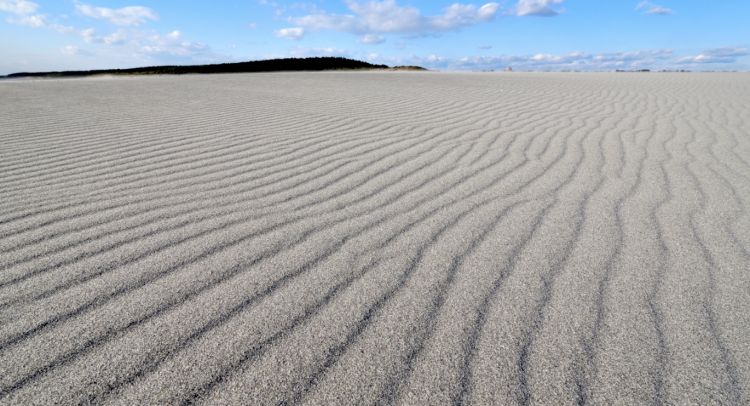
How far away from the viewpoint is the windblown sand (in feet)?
4.05

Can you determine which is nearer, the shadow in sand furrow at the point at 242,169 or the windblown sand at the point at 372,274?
the windblown sand at the point at 372,274

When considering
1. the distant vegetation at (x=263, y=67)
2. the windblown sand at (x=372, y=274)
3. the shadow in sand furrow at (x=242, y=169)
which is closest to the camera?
the windblown sand at (x=372, y=274)

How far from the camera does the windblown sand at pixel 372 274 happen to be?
123 centimetres

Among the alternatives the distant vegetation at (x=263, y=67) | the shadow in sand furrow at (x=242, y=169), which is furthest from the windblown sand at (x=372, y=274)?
the distant vegetation at (x=263, y=67)

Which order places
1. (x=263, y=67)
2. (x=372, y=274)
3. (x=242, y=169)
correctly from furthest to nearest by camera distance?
(x=263, y=67) < (x=242, y=169) < (x=372, y=274)

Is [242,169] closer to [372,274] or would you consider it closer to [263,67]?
[372,274]

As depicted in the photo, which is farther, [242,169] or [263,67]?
[263,67]

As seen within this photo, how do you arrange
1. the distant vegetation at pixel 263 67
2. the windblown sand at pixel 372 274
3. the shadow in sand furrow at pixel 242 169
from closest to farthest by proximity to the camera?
the windblown sand at pixel 372 274 < the shadow in sand furrow at pixel 242 169 < the distant vegetation at pixel 263 67

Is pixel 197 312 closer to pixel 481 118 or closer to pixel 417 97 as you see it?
pixel 481 118

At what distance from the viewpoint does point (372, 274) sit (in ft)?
5.84

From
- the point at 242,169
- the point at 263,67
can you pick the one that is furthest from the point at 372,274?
the point at 263,67

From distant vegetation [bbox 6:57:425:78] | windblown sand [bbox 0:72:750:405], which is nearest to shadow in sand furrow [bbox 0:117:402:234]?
windblown sand [bbox 0:72:750:405]

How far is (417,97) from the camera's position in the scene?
8289 millimetres

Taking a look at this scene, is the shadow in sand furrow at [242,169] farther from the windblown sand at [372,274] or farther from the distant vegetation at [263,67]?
the distant vegetation at [263,67]
